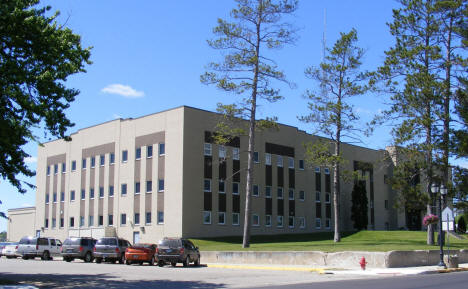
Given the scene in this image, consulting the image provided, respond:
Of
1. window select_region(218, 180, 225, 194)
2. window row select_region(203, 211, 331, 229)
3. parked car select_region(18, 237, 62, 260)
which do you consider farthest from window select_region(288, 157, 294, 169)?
parked car select_region(18, 237, 62, 260)

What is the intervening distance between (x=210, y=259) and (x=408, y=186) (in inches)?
582

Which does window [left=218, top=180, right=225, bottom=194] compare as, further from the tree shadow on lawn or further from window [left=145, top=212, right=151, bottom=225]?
the tree shadow on lawn

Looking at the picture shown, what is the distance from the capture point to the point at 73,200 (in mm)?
58688

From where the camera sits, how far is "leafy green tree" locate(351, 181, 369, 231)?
62.6 metres

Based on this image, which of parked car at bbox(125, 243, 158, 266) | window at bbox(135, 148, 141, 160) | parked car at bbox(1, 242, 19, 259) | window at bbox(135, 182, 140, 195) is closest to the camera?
parked car at bbox(125, 243, 158, 266)

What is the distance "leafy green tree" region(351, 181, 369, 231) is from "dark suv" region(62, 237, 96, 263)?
3534 cm

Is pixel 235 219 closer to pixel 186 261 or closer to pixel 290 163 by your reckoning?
pixel 290 163

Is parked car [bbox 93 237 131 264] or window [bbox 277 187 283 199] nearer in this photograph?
parked car [bbox 93 237 131 264]

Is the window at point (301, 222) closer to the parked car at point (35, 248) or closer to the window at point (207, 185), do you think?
the window at point (207, 185)

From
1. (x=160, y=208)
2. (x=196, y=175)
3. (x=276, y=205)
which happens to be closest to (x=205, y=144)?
(x=196, y=175)

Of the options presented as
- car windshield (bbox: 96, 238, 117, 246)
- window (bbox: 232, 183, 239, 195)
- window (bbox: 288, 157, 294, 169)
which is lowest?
car windshield (bbox: 96, 238, 117, 246)

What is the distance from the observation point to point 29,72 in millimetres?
18219

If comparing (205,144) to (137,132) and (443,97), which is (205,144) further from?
(443,97)

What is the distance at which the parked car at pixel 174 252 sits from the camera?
30.2 metres
